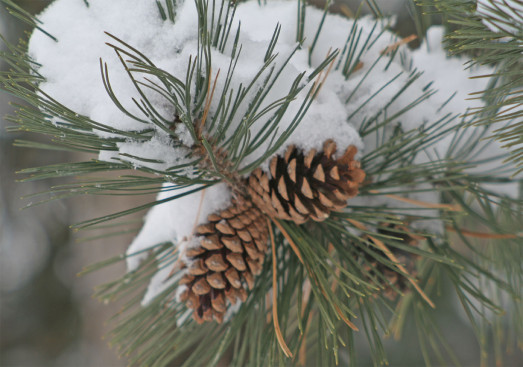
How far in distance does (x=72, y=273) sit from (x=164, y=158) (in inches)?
77.1

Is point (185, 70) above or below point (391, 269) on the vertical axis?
above

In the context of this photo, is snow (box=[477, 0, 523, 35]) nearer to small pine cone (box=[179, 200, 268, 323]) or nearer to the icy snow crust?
the icy snow crust

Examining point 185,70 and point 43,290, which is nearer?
point 185,70

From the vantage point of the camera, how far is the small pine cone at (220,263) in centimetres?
39

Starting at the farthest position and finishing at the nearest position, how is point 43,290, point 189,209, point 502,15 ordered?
point 43,290 → point 189,209 → point 502,15

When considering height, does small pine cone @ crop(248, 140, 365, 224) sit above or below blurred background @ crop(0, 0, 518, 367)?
above

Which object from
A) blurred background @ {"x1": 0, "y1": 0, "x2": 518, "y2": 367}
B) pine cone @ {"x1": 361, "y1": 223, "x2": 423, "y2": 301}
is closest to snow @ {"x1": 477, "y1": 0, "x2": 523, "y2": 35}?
pine cone @ {"x1": 361, "y1": 223, "x2": 423, "y2": 301}

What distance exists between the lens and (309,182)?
384mm

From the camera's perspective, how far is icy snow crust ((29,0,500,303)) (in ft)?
1.04

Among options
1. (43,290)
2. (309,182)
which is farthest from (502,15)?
(43,290)

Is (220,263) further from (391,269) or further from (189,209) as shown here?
(391,269)

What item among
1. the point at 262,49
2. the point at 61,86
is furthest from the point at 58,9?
the point at 262,49

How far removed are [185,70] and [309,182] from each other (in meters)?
0.16

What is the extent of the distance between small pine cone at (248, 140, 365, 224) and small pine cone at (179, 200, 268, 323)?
0.04 m
